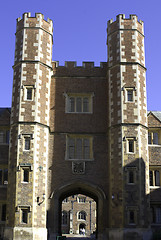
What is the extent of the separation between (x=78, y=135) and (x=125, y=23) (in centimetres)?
821

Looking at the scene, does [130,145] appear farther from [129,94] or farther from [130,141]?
[129,94]

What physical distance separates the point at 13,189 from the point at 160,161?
939cm

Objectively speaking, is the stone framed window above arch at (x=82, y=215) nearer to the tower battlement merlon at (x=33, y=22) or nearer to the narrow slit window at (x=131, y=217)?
the narrow slit window at (x=131, y=217)

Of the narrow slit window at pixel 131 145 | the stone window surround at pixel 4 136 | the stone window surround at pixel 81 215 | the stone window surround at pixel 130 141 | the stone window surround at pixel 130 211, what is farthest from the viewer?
the stone window surround at pixel 81 215

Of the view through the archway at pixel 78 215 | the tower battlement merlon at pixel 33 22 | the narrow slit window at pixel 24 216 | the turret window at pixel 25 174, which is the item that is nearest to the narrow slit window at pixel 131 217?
the narrow slit window at pixel 24 216

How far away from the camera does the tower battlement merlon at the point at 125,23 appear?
82.0 feet

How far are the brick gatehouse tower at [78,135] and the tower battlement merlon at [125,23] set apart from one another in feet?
0.22

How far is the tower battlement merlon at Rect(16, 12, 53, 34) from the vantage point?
25159mm

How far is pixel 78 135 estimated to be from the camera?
24.0m

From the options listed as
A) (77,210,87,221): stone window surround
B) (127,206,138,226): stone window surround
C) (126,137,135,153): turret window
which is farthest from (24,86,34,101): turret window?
(77,210,87,221): stone window surround

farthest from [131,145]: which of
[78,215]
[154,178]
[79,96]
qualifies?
[78,215]

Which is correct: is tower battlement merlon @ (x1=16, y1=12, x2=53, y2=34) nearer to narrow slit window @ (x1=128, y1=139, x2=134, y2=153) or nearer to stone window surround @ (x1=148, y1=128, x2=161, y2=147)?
narrow slit window @ (x1=128, y1=139, x2=134, y2=153)

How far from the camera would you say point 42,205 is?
21703 millimetres

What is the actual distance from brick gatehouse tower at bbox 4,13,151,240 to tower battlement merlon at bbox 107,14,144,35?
7 centimetres
